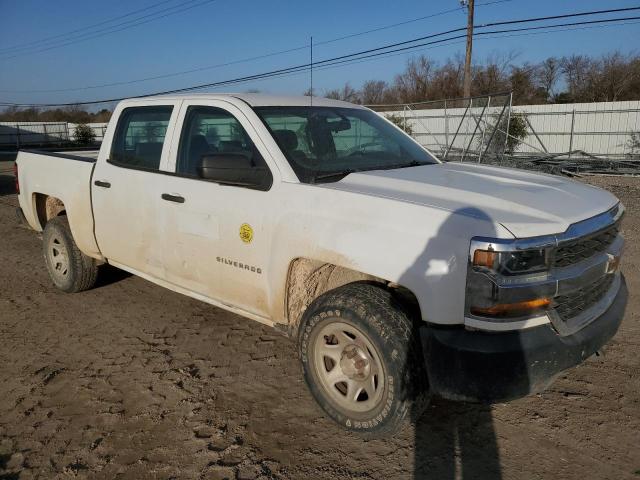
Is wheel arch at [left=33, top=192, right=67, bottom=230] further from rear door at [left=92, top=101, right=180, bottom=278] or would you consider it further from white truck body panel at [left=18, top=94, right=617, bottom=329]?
rear door at [left=92, top=101, right=180, bottom=278]

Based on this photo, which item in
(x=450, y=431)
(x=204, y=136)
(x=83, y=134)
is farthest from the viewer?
(x=83, y=134)

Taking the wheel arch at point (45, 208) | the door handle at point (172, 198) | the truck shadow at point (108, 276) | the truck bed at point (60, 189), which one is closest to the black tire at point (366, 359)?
the door handle at point (172, 198)

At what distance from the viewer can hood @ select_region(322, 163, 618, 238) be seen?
2.66 m

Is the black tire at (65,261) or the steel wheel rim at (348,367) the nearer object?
the steel wheel rim at (348,367)

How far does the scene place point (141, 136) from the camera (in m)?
4.51

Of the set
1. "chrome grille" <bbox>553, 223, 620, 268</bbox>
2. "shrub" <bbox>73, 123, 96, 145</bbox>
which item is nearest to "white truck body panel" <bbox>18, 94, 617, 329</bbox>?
"chrome grille" <bbox>553, 223, 620, 268</bbox>

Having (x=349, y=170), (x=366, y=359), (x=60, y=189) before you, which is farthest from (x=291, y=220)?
(x=60, y=189)

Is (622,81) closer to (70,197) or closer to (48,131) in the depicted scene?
(70,197)

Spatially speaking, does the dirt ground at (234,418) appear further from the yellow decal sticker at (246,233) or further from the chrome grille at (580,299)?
the yellow decal sticker at (246,233)

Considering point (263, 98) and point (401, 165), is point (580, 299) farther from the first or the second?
point (263, 98)

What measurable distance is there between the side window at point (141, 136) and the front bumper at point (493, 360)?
8.85 ft

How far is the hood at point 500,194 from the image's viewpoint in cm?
266

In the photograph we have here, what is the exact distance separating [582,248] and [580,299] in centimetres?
29

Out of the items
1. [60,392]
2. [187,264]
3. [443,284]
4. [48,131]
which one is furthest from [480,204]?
[48,131]
